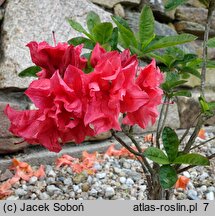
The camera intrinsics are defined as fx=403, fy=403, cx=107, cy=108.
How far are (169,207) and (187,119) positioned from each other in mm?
1627

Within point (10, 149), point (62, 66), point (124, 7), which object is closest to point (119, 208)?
point (62, 66)

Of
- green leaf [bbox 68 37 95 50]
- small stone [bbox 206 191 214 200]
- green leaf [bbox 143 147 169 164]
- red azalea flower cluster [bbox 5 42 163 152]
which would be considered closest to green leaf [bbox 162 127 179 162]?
green leaf [bbox 143 147 169 164]

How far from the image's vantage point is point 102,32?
3.00 ft

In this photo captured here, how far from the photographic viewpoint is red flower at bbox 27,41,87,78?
30.4 inches

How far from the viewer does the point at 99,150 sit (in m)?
2.10

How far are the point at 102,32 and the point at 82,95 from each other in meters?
0.25

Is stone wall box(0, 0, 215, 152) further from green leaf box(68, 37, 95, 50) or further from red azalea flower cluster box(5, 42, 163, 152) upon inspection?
red azalea flower cluster box(5, 42, 163, 152)

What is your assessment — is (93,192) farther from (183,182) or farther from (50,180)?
(183,182)

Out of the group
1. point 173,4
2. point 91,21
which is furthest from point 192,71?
point 91,21

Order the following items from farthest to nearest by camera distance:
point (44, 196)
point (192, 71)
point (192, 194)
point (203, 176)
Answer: point (203, 176) → point (192, 194) → point (44, 196) → point (192, 71)

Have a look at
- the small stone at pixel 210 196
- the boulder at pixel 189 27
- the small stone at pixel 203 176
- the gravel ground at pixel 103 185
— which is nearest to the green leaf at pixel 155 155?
the gravel ground at pixel 103 185

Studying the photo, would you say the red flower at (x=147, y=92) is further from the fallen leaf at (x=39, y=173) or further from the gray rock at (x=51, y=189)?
the fallen leaf at (x=39, y=173)

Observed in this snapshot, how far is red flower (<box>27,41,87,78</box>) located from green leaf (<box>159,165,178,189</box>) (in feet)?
0.99

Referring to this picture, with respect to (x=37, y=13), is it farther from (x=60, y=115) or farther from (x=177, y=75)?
(x=60, y=115)
